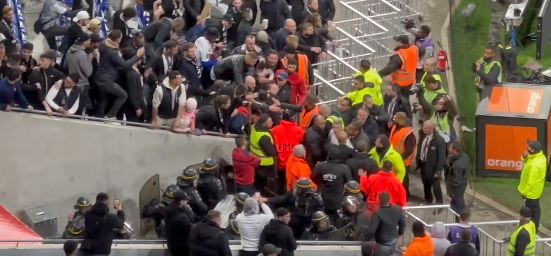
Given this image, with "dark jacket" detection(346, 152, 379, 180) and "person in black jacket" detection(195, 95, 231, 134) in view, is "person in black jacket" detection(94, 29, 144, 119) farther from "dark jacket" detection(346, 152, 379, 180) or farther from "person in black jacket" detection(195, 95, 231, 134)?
"dark jacket" detection(346, 152, 379, 180)

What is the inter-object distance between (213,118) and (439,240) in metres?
4.81

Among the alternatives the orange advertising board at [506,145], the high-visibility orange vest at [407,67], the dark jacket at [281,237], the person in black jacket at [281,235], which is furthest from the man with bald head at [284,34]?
the dark jacket at [281,237]

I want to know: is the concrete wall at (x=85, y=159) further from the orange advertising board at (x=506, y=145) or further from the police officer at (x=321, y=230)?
the orange advertising board at (x=506, y=145)

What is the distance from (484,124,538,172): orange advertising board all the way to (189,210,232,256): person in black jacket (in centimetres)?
595

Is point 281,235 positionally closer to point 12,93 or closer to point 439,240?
point 439,240

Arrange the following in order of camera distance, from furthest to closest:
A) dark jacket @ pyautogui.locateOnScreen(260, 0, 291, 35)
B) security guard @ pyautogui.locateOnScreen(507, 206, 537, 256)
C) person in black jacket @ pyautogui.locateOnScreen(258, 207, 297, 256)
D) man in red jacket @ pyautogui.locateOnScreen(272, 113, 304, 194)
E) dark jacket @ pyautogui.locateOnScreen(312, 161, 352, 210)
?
dark jacket @ pyautogui.locateOnScreen(260, 0, 291, 35)
man in red jacket @ pyautogui.locateOnScreen(272, 113, 304, 194)
dark jacket @ pyautogui.locateOnScreen(312, 161, 352, 210)
security guard @ pyautogui.locateOnScreen(507, 206, 537, 256)
person in black jacket @ pyautogui.locateOnScreen(258, 207, 297, 256)

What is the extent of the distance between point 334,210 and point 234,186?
6.25ft

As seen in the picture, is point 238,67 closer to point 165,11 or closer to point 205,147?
point 205,147

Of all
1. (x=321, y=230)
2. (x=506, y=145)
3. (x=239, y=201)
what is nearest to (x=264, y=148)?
(x=239, y=201)

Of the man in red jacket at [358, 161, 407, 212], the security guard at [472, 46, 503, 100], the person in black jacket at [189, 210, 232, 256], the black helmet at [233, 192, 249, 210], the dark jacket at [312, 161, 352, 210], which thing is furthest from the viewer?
the security guard at [472, 46, 503, 100]

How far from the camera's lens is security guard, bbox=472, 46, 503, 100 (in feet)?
77.8

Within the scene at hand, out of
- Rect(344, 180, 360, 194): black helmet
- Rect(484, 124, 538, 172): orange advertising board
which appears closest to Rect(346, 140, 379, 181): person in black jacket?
Rect(344, 180, 360, 194): black helmet

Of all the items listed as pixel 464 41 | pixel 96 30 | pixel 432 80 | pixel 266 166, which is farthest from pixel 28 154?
pixel 464 41

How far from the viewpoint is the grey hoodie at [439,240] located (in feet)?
61.1
